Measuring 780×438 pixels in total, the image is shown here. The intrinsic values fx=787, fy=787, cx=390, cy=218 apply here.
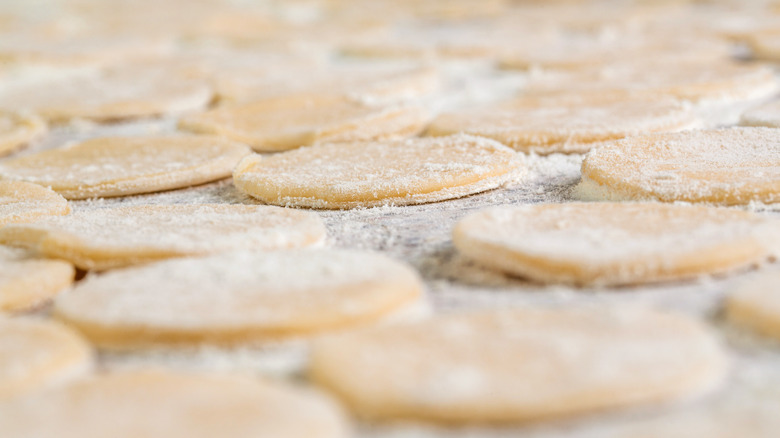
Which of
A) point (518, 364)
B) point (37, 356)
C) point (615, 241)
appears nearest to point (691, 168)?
point (615, 241)

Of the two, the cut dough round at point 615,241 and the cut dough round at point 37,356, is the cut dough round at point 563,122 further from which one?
the cut dough round at point 37,356

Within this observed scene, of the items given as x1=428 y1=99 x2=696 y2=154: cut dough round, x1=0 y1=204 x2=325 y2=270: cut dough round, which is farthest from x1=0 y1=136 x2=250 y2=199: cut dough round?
x1=428 y1=99 x2=696 y2=154: cut dough round

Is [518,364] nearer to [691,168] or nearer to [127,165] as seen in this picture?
[691,168]

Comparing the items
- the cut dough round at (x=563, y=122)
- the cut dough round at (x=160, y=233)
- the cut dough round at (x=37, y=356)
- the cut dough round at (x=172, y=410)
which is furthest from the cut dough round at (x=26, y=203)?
the cut dough round at (x=563, y=122)

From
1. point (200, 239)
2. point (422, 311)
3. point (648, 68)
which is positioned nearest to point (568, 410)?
point (422, 311)

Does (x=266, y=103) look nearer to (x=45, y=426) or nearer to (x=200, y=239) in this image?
(x=200, y=239)

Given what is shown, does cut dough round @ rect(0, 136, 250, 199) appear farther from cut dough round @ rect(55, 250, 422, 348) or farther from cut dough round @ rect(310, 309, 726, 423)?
cut dough round @ rect(310, 309, 726, 423)
